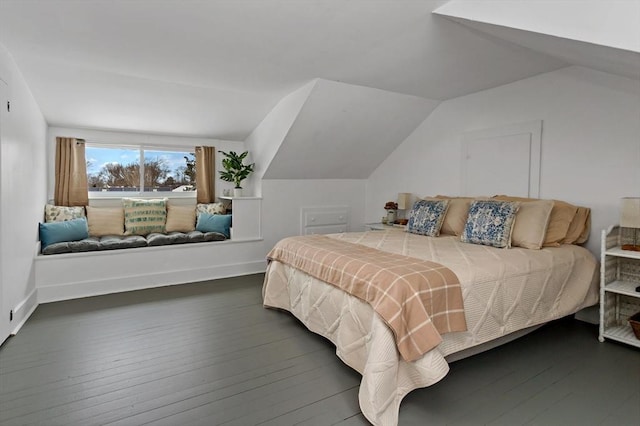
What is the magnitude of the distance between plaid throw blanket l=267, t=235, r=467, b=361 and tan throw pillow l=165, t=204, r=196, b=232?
9.22 feet

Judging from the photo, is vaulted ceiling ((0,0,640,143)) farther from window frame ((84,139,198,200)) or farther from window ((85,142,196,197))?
window ((85,142,196,197))

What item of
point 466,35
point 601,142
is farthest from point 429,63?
point 601,142

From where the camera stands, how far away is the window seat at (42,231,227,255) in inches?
Answer: 143

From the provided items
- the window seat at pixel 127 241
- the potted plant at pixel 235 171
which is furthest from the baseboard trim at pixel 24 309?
the potted plant at pixel 235 171

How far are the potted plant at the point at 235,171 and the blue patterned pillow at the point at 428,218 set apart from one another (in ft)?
7.83

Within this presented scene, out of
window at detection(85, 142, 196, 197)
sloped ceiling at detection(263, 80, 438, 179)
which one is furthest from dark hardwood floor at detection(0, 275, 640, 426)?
sloped ceiling at detection(263, 80, 438, 179)

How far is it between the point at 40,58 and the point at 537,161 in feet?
14.9

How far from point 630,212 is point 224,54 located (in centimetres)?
332

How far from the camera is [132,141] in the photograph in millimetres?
4715

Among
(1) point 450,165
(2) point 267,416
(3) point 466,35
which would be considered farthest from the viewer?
(1) point 450,165

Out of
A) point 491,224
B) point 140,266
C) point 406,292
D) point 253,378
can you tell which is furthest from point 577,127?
point 140,266

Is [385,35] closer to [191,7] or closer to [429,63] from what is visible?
[429,63]

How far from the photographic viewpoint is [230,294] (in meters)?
3.80

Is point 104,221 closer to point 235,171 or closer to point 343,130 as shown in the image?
point 235,171
